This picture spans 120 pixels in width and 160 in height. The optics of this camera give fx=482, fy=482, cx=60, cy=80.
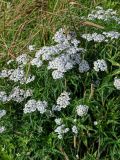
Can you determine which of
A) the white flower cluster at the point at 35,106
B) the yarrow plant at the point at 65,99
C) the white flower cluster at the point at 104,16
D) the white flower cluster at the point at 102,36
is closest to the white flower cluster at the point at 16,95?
the yarrow plant at the point at 65,99

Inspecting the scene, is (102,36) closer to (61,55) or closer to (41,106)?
(61,55)

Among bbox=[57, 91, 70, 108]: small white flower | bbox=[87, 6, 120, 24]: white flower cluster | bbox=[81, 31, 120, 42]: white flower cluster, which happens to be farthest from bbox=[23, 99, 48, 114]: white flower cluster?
bbox=[87, 6, 120, 24]: white flower cluster

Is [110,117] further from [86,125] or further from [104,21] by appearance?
[104,21]

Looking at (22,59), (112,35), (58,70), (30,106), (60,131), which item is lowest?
(60,131)

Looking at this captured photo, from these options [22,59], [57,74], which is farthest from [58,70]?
[22,59]

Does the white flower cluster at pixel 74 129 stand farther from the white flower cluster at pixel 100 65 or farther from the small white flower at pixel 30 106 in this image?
the white flower cluster at pixel 100 65
